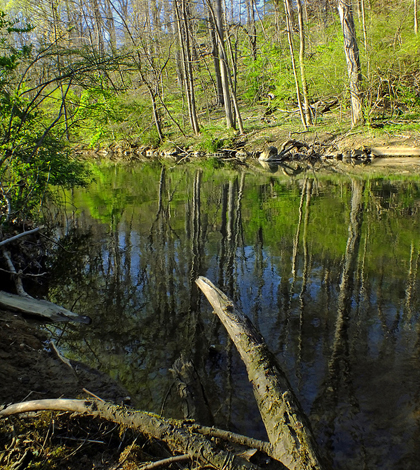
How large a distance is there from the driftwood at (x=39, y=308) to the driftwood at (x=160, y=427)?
2.85 meters

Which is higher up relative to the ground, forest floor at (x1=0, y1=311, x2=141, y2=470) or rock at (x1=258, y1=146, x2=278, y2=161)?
rock at (x1=258, y1=146, x2=278, y2=161)

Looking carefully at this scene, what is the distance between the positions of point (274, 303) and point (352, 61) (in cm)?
2158

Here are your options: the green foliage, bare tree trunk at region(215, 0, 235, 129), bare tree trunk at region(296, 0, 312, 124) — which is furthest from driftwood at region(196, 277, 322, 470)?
bare tree trunk at region(215, 0, 235, 129)

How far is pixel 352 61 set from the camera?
925 inches

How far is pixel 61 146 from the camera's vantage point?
9023 mm

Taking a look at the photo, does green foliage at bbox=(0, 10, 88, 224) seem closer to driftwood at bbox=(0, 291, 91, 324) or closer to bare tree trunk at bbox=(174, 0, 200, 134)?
driftwood at bbox=(0, 291, 91, 324)

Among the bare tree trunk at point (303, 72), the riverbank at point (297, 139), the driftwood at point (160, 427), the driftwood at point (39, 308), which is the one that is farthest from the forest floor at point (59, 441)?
the bare tree trunk at point (303, 72)

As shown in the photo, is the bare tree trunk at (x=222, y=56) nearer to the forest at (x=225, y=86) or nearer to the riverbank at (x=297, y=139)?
the forest at (x=225, y=86)

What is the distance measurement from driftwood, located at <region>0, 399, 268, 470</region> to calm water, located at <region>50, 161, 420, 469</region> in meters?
1.00

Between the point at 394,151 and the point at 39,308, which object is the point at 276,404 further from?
the point at 394,151

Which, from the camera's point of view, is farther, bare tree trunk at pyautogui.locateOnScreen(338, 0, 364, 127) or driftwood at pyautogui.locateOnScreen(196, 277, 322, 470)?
bare tree trunk at pyautogui.locateOnScreen(338, 0, 364, 127)

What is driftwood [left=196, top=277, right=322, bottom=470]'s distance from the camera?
8.77ft

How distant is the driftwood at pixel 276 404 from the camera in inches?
105

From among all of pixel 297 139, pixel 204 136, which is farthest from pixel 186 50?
pixel 297 139
